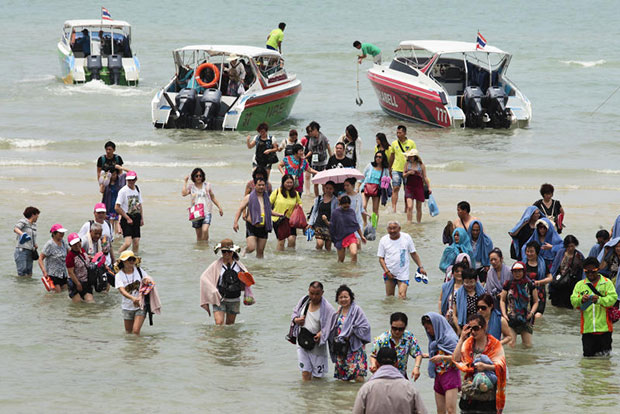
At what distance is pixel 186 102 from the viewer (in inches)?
993

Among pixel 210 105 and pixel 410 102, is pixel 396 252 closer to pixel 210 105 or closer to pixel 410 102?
pixel 210 105

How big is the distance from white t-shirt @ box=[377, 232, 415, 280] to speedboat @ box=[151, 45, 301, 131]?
13.6 metres

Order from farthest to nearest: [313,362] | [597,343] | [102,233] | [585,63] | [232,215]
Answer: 1. [585,63]
2. [232,215]
3. [102,233]
4. [597,343]
5. [313,362]

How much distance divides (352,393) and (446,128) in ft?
59.7

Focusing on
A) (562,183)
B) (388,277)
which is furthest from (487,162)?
(388,277)

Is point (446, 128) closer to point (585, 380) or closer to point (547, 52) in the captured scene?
point (585, 380)

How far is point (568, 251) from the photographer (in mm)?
11773

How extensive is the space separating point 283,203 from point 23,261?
3.54 meters

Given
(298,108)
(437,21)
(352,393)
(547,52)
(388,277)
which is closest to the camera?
(352,393)

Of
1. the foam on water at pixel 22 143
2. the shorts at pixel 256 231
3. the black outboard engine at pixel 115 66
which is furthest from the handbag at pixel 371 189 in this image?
the black outboard engine at pixel 115 66

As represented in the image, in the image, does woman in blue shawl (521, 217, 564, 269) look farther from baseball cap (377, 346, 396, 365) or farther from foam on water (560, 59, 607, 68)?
foam on water (560, 59, 607, 68)

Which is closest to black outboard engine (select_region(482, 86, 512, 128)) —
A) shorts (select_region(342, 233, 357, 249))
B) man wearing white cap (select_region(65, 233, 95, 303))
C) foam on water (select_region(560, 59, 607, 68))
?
shorts (select_region(342, 233, 357, 249))

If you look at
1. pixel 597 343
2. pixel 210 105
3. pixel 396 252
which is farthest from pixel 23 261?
pixel 210 105

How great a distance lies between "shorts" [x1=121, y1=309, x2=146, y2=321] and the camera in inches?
431
